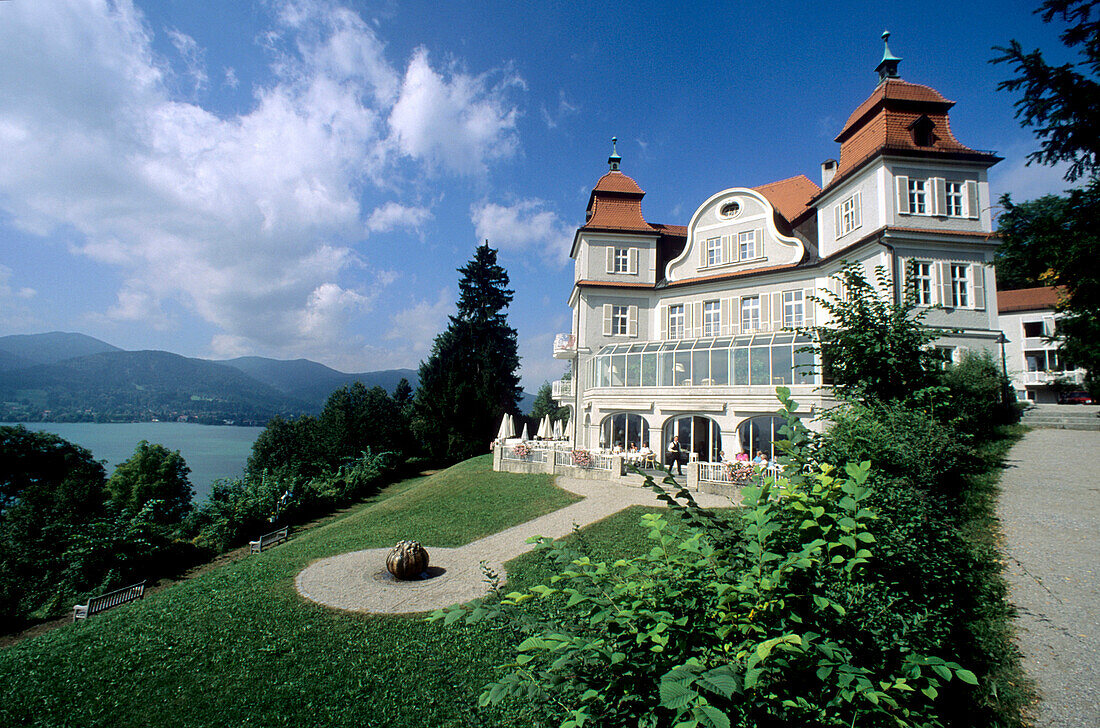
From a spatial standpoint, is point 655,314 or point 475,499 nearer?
point 475,499

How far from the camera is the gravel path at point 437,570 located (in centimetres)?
995

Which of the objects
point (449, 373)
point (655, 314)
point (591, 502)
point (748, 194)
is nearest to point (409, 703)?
point (591, 502)

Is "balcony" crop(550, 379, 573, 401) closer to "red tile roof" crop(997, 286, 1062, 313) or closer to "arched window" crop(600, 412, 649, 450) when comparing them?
"arched window" crop(600, 412, 649, 450)

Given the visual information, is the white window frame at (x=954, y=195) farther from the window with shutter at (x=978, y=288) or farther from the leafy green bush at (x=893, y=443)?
the leafy green bush at (x=893, y=443)

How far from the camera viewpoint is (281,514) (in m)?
22.1

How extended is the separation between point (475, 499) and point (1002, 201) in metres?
16.9

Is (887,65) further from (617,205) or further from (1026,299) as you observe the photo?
(1026,299)

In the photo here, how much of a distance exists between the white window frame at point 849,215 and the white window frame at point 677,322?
8664 millimetres

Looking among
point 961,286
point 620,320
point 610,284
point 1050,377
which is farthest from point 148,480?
point 1050,377

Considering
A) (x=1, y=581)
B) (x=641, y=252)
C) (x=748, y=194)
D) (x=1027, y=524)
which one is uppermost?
(x=748, y=194)

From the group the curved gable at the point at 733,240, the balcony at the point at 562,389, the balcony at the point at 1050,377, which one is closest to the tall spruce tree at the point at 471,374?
the balcony at the point at 562,389

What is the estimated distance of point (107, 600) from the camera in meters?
12.7

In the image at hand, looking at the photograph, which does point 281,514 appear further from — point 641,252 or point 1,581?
point 641,252

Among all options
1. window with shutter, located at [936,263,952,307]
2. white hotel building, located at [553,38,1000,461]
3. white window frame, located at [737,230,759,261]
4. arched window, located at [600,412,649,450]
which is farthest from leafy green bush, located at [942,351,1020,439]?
arched window, located at [600,412,649,450]
